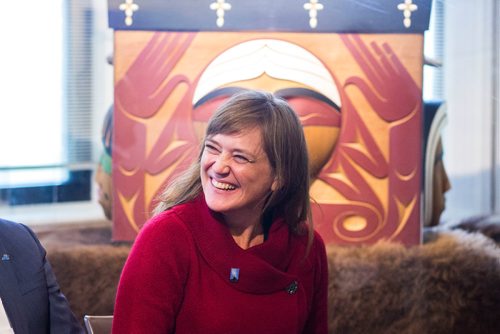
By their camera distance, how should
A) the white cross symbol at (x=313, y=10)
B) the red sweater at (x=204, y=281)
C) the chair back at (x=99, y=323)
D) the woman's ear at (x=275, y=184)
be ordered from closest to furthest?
the red sweater at (x=204, y=281) → the woman's ear at (x=275, y=184) → the chair back at (x=99, y=323) → the white cross symbol at (x=313, y=10)

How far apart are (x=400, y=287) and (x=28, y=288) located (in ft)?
3.30

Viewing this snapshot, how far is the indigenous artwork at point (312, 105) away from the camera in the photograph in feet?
6.54

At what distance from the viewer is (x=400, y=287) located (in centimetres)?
206

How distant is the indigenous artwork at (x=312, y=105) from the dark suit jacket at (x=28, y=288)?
0.41m

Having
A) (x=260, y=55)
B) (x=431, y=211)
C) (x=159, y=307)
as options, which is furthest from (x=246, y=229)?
(x=431, y=211)

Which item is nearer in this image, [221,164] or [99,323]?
[221,164]

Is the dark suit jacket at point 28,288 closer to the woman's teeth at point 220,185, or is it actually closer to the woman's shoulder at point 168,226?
the woman's shoulder at point 168,226

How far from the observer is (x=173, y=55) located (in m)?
2.01

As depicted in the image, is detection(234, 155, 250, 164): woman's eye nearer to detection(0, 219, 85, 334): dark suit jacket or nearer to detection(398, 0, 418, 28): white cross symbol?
detection(0, 219, 85, 334): dark suit jacket

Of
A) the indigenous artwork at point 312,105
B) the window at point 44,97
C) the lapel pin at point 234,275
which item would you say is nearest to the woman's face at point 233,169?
the lapel pin at point 234,275

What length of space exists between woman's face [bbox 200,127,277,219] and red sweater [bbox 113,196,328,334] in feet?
0.16

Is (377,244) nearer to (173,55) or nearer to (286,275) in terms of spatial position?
(286,275)

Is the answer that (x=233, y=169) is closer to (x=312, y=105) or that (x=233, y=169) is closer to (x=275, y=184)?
(x=275, y=184)

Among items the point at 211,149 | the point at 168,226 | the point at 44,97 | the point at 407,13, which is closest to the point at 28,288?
the point at 168,226
